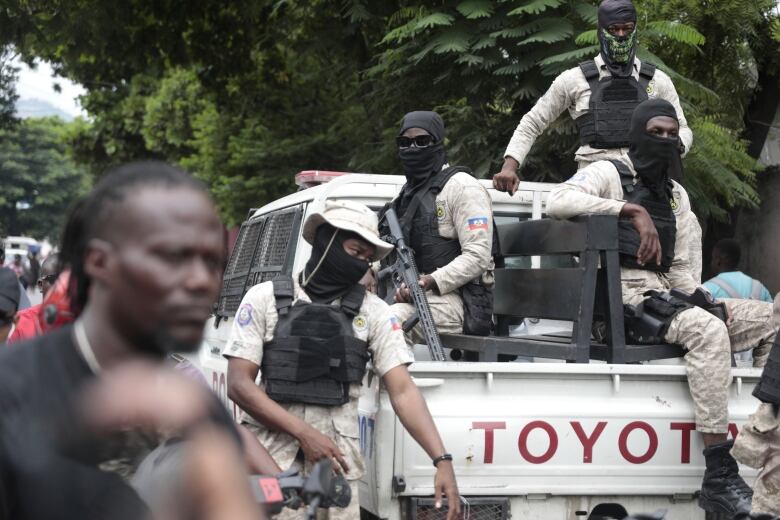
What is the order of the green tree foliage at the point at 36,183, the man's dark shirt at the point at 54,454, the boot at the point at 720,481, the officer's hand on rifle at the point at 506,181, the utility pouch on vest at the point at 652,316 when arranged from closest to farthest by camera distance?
the man's dark shirt at the point at 54,454
the boot at the point at 720,481
the utility pouch on vest at the point at 652,316
the officer's hand on rifle at the point at 506,181
the green tree foliage at the point at 36,183

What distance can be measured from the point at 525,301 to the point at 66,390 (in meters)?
4.37

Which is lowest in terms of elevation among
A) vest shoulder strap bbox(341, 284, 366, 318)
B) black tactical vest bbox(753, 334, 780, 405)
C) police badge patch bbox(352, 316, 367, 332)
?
black tactical vest bbox(753, 334, 780, 405)

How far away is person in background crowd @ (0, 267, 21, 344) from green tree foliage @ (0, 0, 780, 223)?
448 centimetres

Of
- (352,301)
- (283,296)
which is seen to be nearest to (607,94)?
(352,301)

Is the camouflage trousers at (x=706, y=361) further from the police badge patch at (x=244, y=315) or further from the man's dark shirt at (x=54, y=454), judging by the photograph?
the man's dark shirt at (x=54, y=454)

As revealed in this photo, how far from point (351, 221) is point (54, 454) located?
2.67 meters

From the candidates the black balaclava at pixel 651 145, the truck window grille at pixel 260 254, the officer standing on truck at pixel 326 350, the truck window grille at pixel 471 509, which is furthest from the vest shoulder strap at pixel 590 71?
the truck window grille at pixel 471 509

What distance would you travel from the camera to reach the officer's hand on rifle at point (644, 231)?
16.9 feet

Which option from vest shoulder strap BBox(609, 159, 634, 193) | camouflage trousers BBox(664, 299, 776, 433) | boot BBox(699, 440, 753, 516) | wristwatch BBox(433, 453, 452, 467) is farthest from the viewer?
vest shoulder strap BBox(609, 159, 634, 193)

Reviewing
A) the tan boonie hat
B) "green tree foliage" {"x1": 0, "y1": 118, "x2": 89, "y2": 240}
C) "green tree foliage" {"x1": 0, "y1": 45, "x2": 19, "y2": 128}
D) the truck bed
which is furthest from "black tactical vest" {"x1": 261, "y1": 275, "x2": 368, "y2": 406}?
"green tree foliage" {"x1": 0, "y1": 118, "x2": 89, "y2": 240}

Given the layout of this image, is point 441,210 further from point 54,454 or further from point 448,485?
point 54,454

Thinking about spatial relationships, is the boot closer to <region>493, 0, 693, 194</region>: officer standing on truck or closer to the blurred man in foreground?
<region>493, 0, 693, 194</region>: officer standing on truck

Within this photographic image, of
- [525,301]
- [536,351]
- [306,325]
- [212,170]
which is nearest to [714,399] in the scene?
[536,351]

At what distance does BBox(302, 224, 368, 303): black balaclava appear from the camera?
4.11 metres
